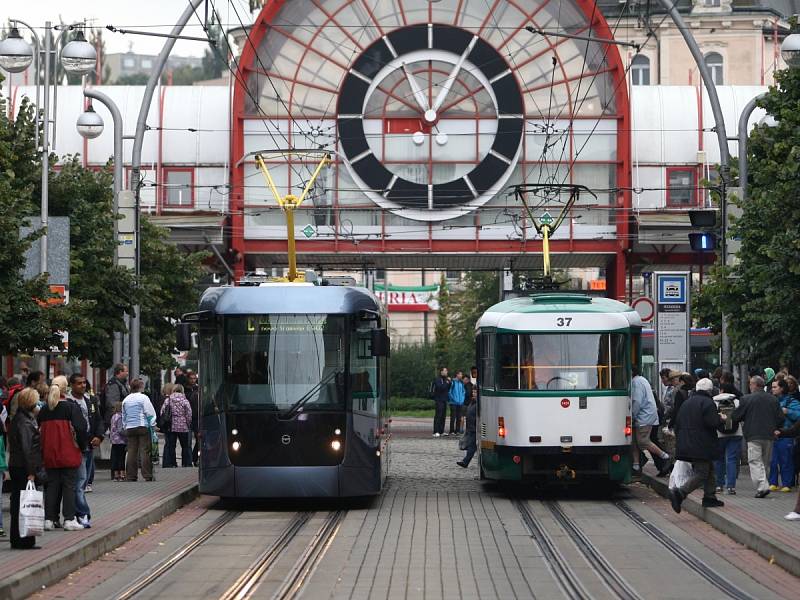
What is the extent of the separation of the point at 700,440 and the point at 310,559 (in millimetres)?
6023

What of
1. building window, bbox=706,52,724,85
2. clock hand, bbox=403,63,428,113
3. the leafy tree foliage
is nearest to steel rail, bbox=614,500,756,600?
clock hand, bbox=403,63,428,113

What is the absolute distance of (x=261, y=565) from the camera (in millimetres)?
15234

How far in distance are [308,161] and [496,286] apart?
18.8 metres

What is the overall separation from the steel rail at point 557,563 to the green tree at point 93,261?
11198 mm

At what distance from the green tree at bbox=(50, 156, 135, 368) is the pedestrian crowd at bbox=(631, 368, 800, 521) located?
9.66 m

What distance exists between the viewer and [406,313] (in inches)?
3622

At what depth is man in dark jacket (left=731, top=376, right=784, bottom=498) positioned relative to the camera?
2156cm

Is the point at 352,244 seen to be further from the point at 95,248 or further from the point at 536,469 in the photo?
the point at 536,469

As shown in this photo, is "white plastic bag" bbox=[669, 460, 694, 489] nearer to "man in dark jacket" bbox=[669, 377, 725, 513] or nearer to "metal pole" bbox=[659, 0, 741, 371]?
"man in dark jacket" bbox=[669, 377, 725, 513]

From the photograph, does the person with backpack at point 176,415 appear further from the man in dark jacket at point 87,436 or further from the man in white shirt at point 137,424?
the man in dark jacket at point 87,436

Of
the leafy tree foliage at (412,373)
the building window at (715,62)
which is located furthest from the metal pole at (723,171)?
the building window at (715,62)

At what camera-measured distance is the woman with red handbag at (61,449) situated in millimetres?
16781

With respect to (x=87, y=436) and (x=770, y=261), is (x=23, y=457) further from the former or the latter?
(x=770, y=261)

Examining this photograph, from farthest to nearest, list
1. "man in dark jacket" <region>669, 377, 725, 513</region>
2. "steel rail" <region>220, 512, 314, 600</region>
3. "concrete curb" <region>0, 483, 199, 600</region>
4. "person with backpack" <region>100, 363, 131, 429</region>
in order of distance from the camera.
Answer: "person with backpack" <region>100, 363, 131, 429</region>
"man in dark jacket" <region>669, 377, 725, 513</region>
"steel rail" <region>220, 512, 314, 600</region>
"concrete curb" <region>0, 483, 199, 600</region>
